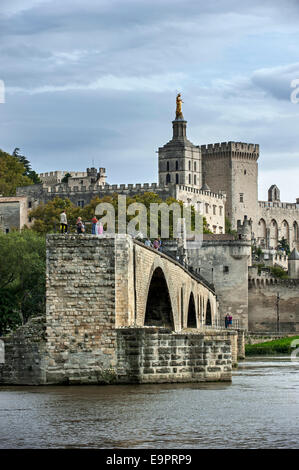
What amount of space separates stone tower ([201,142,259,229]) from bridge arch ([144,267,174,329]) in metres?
105

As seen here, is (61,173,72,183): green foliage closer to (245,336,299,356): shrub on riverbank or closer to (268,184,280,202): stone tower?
(268,184,280,202): stone tower

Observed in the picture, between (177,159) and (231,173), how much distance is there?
1104cm

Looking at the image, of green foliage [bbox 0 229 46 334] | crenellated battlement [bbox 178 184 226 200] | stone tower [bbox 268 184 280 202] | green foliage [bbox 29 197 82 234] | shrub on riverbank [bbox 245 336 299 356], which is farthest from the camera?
stone tower [bbox 268 184 280 202]

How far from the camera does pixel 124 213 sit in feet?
311

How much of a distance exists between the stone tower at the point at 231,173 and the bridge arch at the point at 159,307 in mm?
104801

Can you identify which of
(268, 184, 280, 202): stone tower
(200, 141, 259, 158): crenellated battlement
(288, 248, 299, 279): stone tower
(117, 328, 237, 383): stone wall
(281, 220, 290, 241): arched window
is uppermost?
(200, 141, 259, 158): crenellated battlement

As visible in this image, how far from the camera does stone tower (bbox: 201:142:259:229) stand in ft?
512

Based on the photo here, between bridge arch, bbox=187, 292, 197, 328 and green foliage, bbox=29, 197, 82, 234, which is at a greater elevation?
green foliage, bbox=29, 197, 82, 234

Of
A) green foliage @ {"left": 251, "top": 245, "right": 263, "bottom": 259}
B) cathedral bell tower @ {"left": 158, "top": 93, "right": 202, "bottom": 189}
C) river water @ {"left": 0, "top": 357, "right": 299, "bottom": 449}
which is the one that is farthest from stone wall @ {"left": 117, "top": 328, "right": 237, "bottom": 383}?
cathedral bell tower @ {"left": 158, "top": 93, "right": 202, "bottom": 189}

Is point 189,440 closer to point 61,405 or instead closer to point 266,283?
point 61,405

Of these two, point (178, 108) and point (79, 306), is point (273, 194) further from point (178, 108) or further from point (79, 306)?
point (79, 306)

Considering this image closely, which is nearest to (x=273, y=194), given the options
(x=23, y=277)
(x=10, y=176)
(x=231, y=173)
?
(x=231, y=173)

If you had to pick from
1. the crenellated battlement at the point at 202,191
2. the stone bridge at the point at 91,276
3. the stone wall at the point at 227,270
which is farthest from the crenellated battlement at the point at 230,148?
the stone bridge at the point at 91,276

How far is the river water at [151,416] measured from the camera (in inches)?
996
